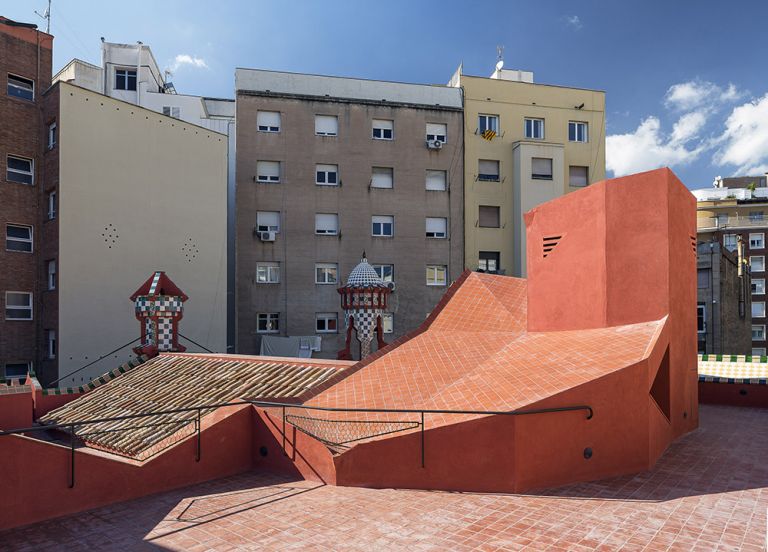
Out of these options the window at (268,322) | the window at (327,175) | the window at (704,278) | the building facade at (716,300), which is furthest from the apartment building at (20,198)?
the window at (704,278)

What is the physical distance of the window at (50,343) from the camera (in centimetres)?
1875

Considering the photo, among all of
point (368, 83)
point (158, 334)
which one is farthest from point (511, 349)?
point (368, 83)

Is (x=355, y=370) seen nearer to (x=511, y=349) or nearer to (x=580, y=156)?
(x=511, y=349)

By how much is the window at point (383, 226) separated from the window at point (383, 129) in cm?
418

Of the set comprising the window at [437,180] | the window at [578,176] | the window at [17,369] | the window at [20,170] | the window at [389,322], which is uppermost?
the window at [578,176]

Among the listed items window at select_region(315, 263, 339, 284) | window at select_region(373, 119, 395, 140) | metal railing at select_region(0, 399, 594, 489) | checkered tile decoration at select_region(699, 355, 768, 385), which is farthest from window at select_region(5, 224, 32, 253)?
checkered tile decoration at select_region(699, 355, 768, 385)

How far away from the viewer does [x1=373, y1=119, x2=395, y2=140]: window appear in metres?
26.8

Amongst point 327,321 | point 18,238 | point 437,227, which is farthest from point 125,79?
point 437,227

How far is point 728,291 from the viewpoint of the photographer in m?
31.5

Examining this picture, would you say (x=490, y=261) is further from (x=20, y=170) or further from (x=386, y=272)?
(x=20, y=170)

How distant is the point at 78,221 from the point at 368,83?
1555 cm

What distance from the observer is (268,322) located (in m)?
25.1

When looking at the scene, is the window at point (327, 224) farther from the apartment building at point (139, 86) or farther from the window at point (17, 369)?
the window at point (17, 369)

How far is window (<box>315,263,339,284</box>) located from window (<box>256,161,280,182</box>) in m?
4.79
